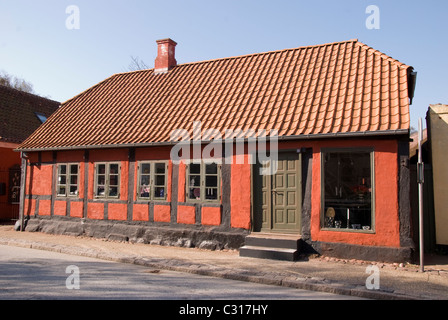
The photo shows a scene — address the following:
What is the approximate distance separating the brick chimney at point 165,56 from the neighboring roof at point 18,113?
24.1 feet

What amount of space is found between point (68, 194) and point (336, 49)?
990cm

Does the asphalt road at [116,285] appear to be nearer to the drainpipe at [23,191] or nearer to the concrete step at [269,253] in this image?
the concrete step at [269,253]

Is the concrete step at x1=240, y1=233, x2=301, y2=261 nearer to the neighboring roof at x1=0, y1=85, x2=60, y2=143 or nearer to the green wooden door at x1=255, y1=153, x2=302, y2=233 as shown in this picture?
the green wooden door at x1=255, y1=153, x2=302, y2=233

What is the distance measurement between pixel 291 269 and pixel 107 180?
6856 millimetres

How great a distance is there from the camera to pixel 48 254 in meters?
9.08

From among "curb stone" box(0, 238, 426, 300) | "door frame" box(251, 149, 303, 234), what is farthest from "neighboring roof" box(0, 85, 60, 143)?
"door frame" box(251, 149, 303, 234)

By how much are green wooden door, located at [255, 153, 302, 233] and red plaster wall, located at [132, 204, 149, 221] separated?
353cm

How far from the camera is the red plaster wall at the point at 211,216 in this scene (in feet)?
31.7

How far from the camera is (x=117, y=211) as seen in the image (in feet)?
37.0

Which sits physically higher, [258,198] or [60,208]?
[258,198]

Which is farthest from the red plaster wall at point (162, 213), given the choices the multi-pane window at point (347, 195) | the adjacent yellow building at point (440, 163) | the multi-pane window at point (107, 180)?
the adjacent yellow building at point (440, 163)

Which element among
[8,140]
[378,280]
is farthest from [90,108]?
[378,280]

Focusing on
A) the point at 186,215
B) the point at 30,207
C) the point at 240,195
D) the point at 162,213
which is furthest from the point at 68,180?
the point at 240,195

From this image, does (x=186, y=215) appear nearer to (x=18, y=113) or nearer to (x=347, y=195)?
(x=347, y=195)
